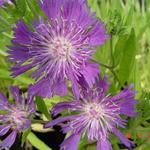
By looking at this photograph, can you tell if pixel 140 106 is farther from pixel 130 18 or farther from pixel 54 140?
pixel 54 140

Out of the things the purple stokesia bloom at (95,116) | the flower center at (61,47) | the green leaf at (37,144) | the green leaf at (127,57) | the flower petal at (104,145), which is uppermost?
the flower center at (61,47)

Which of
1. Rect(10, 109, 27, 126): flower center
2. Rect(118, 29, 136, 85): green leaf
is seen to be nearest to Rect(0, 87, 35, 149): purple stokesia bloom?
Rect(10, 109, 27, 126): flower center

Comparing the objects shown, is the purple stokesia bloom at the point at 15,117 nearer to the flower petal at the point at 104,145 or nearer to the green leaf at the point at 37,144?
the flower petal at the point at 104,145

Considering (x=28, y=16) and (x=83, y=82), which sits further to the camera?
(x=28, y=16)

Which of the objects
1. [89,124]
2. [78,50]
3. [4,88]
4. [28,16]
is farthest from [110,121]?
[4,88]

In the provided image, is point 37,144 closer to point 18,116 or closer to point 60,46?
point 18,116

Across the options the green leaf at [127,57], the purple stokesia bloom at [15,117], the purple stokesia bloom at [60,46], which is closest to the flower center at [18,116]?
the purple stokesia bloom at [15,117]

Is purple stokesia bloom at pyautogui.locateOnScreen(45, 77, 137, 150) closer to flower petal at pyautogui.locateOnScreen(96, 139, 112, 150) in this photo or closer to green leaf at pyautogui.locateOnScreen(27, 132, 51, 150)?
flower petal at pyautogui.locateOnScreen(96, 139, 112, 150)
